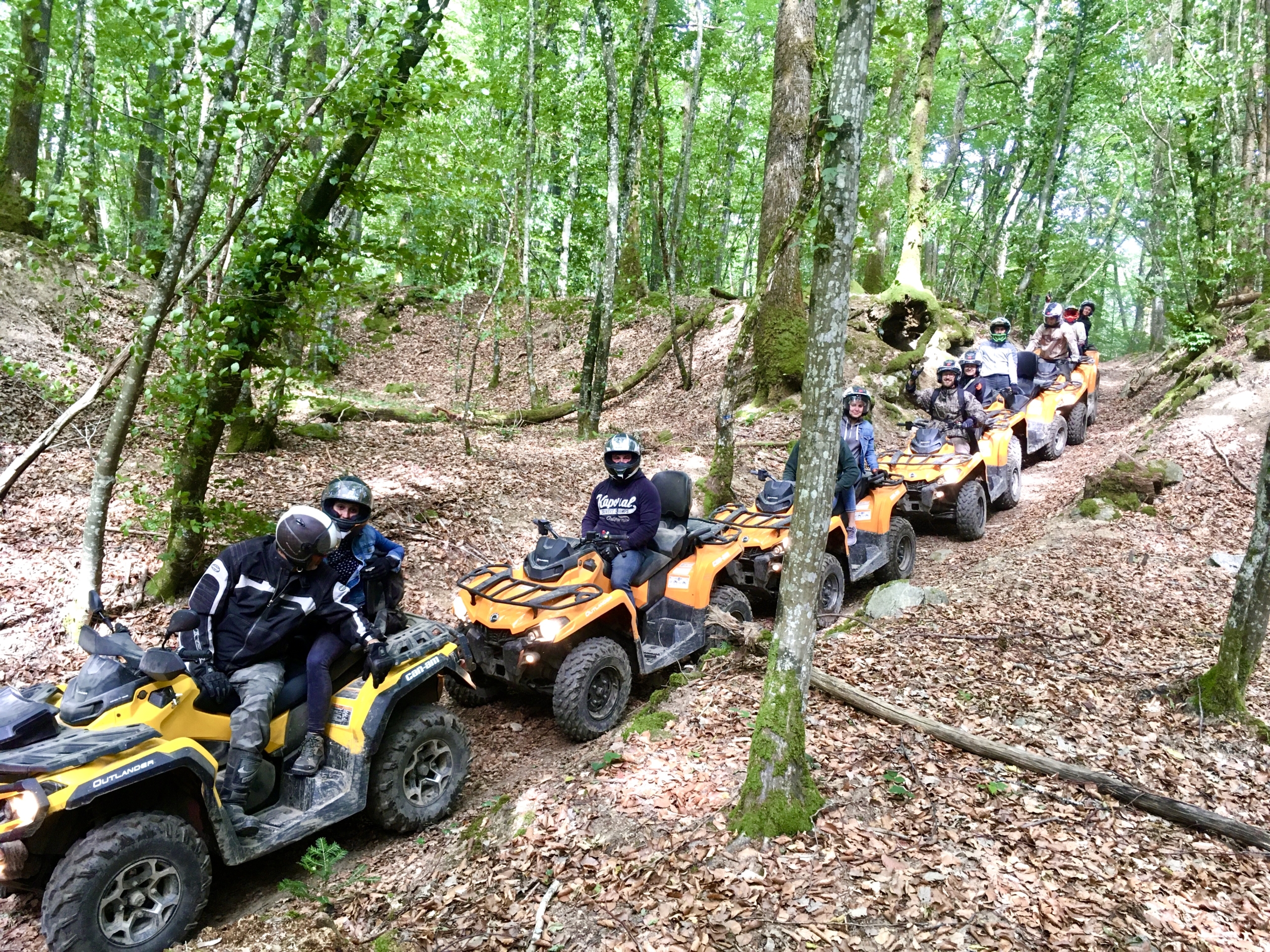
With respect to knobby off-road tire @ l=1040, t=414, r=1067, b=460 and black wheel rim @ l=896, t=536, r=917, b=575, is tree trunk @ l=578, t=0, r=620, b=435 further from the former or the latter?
knobby off-road tire @ l=1040, t=414, r=1067, b=460

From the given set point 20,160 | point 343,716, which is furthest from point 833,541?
point 20,160

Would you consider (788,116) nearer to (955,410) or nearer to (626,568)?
(955,410)

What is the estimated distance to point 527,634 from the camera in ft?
15.1

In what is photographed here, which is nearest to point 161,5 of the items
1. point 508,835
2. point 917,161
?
point 508,835

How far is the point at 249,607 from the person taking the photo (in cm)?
377

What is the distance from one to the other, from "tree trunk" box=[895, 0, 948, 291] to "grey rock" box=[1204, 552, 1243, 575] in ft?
24.8

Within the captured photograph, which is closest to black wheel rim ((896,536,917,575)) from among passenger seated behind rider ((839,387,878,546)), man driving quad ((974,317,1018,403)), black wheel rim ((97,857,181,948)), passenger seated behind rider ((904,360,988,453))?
passenger seated behind rider ((839,387,878,546))

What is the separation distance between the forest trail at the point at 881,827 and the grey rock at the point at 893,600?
206 mm

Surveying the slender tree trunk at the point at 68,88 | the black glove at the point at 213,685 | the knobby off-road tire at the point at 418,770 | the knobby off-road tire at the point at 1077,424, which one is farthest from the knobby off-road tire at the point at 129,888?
the knobby off-road tire at the point at 1077,424

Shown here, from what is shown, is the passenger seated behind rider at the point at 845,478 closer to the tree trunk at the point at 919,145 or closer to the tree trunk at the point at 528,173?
the tree trunk at the point at 528,173

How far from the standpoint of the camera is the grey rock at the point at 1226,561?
21.5ft

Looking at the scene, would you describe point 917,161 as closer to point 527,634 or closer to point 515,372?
point 515,372

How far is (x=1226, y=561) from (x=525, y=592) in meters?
6.28

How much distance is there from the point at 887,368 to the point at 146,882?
37.9ft
